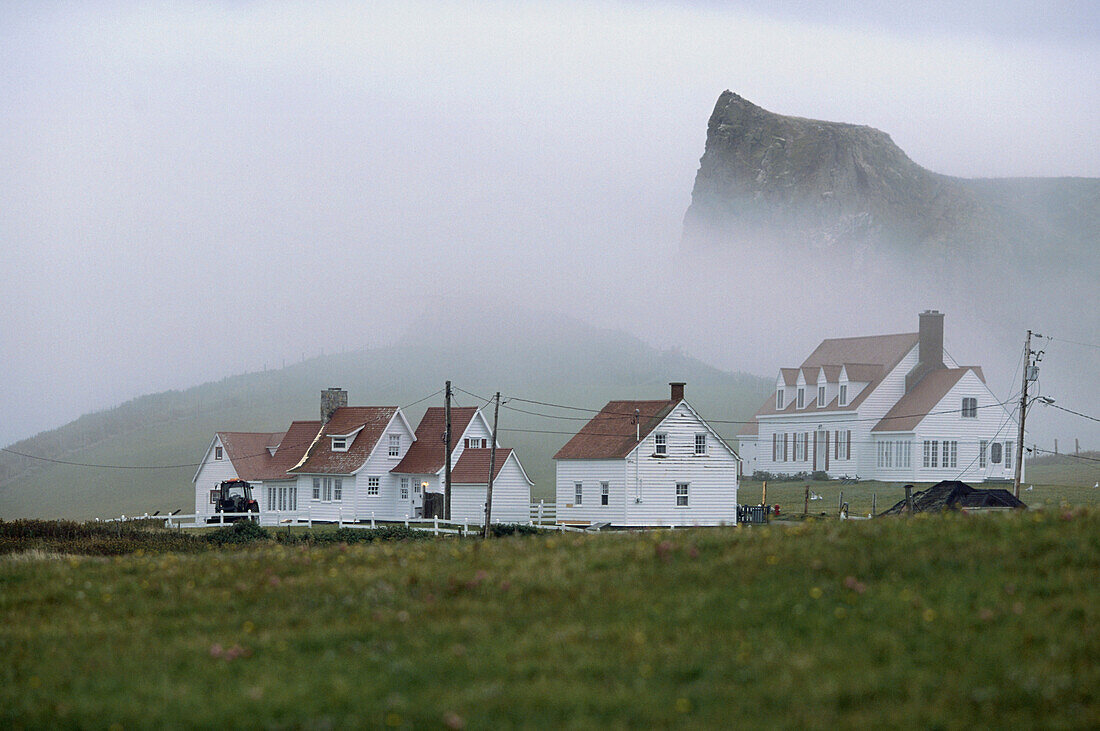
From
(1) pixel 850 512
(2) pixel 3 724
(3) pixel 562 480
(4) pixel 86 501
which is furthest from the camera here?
(4) pixel 86 501

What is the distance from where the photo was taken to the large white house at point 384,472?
7194cm

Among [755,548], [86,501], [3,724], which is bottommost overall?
[86,501]

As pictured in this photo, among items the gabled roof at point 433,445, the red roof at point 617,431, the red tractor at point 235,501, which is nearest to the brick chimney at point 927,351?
the red roof at point 617,431

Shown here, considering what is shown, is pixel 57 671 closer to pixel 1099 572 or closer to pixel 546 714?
pixel 546 714

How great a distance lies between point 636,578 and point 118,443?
169861mm

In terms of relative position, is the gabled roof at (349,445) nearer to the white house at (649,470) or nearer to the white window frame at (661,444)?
the white house at (649,470)

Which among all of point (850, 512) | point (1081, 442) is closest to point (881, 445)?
point (850, 512)

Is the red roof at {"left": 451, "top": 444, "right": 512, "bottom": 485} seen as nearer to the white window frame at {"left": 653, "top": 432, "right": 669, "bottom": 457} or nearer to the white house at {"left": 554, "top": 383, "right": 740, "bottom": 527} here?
the white house at {"left": 554, "top": 383, "right": 740, "bottom": 527}

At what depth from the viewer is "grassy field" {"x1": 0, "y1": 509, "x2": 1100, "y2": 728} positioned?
10.9 metres

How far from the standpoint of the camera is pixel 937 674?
11344mm

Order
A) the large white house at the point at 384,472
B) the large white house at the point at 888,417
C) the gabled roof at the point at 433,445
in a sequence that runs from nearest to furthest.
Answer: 1. the large white house at the point at 384,472
2. the gabled roof at the point at 433,445
3. the large white house at the point at 888,417

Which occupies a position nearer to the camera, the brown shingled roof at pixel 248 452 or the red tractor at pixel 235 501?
the red tractor at pixel 235 501

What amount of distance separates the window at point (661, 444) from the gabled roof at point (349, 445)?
59.5ft

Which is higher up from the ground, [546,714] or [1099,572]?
[1099,572]
